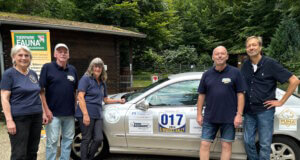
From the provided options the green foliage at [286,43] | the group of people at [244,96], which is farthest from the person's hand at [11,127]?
the green foliage at [286,43]

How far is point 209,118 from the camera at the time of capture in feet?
9.71

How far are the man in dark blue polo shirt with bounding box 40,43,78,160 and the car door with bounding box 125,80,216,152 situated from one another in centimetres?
97

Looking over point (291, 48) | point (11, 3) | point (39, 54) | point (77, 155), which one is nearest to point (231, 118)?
point (77, 155)

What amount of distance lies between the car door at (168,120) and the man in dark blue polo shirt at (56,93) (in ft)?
3.19

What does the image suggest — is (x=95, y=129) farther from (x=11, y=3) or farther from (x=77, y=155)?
(x=11, y=3)

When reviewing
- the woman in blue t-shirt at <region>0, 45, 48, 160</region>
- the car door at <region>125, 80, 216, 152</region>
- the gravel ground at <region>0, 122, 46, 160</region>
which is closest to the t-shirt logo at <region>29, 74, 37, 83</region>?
the woman in blue t-shirt at <region>0, 45, 48, 160</region>

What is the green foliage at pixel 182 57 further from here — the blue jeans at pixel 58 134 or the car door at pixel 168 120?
the blue jeans at pixel 58 134

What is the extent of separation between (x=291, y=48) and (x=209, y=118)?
1785 centimetres

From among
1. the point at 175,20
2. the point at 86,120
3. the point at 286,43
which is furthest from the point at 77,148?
the point at 175,20

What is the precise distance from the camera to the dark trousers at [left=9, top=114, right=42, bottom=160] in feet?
8.63

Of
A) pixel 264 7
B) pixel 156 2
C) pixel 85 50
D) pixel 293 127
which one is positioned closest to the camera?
pixel 293 127

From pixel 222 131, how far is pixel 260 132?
498 mm

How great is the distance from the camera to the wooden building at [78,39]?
769cm

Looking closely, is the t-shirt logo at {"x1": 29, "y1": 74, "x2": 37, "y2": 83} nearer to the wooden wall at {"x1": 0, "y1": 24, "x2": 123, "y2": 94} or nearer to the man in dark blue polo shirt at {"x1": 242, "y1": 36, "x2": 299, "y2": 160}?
the man in dark blue polo shirt at {"x1": 242, "y1": 36, "x2": 299, "y2": 160}
